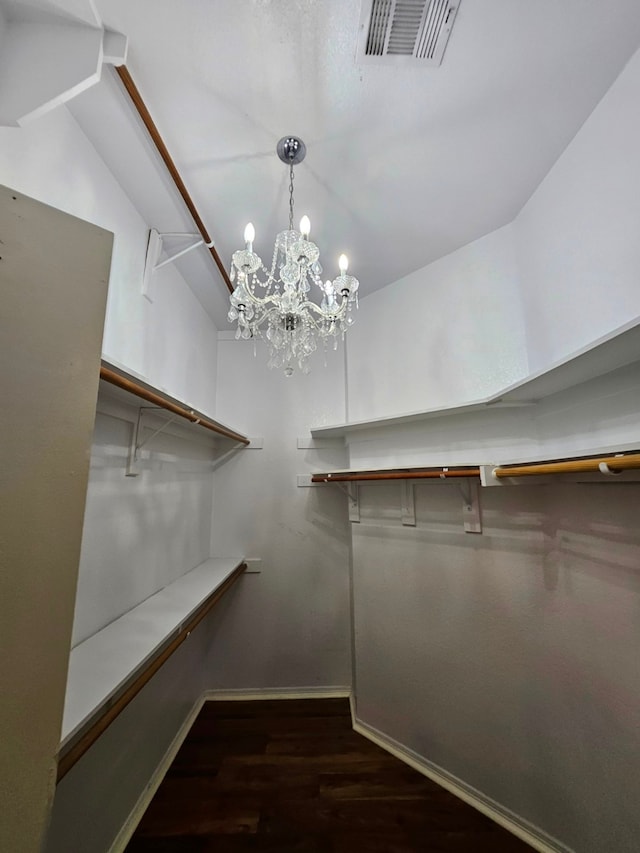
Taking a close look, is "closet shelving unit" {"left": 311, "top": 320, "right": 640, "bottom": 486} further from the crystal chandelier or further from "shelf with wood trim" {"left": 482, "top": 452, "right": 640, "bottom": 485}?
the crystal chandelier

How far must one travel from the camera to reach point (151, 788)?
1.56 metres

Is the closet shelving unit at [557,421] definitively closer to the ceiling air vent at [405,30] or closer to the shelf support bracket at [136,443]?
the ceiling air vent at [405,30]

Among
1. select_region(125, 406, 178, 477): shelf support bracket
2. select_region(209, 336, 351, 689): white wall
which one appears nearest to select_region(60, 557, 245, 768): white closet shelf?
select_region(125, 406, 178, 477): shelf support bracket

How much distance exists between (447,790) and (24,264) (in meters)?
2.58

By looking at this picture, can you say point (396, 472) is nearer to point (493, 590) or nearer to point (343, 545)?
point (493, 590)

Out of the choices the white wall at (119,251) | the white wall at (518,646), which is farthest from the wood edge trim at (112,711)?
the white wall at (518,646)

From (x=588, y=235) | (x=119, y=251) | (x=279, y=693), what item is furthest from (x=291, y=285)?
(x=279, y=693)

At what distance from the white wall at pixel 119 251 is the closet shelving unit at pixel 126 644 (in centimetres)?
15

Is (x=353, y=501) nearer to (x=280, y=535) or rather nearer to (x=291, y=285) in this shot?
(x=280, y=535)

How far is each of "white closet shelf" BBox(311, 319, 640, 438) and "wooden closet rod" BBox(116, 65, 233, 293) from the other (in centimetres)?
133

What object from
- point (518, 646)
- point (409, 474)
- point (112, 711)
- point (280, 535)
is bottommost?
point (518, 646)

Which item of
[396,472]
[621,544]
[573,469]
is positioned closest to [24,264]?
[573,469]

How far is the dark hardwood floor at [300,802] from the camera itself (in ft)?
4.49

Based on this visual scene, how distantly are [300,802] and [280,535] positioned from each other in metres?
1.36
